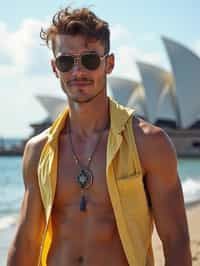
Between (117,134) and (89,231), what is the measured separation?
0.33 metres

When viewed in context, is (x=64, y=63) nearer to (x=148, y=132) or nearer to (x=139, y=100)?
(x=148, y=132)

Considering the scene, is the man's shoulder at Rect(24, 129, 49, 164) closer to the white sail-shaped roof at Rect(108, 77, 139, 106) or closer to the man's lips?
the man's lips

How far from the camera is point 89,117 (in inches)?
85.1

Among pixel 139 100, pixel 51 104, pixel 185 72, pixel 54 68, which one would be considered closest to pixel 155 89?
pixel 139 100

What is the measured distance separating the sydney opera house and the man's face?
143 feet

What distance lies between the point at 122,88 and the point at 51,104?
23.4ft

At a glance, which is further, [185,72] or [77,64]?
[185,72]

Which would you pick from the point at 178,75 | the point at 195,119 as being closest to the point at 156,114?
the point at 195,119

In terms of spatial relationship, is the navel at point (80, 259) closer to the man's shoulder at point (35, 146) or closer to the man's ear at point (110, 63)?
the man's shoulder at point (35, 146)

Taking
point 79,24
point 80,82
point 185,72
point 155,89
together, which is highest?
point 79,24

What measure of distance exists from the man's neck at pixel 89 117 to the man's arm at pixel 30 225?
5.6 inches

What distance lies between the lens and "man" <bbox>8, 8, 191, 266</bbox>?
1985 millimetres

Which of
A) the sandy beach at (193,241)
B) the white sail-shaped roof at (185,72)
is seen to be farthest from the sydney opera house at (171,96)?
the sandy beach at (193,241)

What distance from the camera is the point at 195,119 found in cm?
5131
